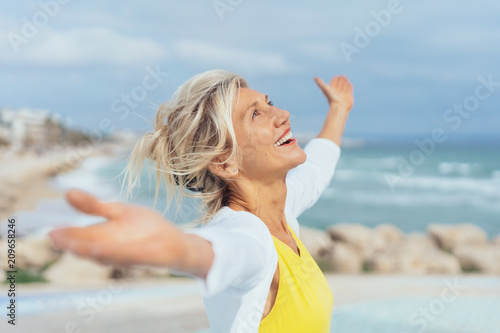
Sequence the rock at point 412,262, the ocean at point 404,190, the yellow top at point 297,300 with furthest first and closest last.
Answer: the ocean at point 404,190 → the rock at point 412,262 → the yellow top at point 297,300

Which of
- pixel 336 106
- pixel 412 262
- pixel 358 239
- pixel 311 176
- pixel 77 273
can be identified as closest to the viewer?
pixel 311 176

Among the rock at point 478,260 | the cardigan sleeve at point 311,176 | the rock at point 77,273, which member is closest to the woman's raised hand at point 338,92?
the cardigan sleeve at point 311,176

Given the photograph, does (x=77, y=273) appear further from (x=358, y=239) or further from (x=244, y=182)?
(x=244, y=182)

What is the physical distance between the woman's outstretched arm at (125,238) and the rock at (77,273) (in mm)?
5534

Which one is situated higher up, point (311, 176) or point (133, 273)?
point (311, 176)

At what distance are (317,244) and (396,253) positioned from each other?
1033 mm

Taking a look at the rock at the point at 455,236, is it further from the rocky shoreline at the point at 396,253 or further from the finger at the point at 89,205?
the finger at the point at 89,205

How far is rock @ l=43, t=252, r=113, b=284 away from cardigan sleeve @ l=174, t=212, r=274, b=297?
5.20 meters

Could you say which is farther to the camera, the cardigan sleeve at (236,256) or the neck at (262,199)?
the neck at (262,199)

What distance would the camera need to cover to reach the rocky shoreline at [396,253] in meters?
6.89

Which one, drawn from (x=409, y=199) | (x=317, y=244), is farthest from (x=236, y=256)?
(x=409, y=199)

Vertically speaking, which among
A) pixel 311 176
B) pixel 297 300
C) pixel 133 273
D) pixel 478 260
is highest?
pixel 311 176

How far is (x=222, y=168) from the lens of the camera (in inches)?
62.3

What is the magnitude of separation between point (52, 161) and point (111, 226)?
707 inches
